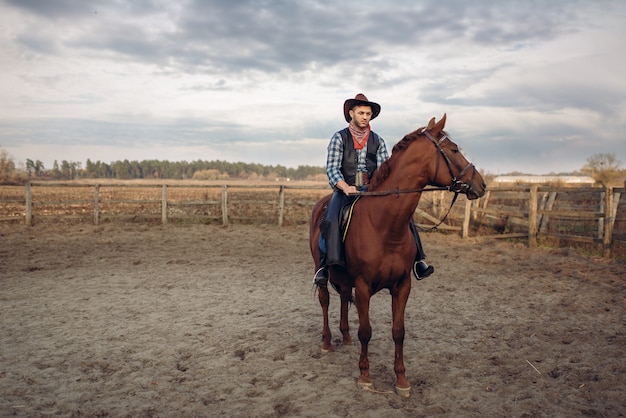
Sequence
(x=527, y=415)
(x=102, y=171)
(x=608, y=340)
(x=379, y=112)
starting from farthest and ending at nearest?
(x=102, y=171) → (x=608, y=340) → (x=379, y=112) → (x=527, y=415)

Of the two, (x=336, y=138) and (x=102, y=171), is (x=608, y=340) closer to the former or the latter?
(x=336, y=138)

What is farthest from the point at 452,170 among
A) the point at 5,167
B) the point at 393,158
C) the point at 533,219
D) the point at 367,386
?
the point at 5,167

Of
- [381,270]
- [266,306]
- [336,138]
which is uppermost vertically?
[336,138]

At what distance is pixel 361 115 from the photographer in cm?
452

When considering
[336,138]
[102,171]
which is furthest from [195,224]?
[102,171]

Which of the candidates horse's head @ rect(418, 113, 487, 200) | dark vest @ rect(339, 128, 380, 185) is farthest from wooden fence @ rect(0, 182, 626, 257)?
horse's head @ rect(418, 113, 487, 200)

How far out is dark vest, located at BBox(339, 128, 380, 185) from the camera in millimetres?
4629

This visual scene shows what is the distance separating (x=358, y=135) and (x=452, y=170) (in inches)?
50.2

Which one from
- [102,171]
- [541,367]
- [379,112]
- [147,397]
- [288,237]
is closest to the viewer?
[147,397]

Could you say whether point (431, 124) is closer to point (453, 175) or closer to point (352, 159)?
point (453, 175)

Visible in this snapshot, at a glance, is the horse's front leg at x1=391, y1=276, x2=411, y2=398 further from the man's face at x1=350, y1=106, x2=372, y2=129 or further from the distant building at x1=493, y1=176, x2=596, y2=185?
the distant building at x1=493, y1=176, x2=596, y2=185

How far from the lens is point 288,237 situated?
47.6 feet

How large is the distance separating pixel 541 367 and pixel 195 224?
13720 mm

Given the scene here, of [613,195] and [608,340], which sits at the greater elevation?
[613,195]
